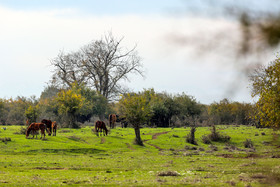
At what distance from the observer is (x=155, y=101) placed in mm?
85125

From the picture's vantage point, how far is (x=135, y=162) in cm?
2647

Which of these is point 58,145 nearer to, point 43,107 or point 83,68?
point 43,107

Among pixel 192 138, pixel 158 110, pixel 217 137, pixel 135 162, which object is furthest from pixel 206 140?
pixel 158 110

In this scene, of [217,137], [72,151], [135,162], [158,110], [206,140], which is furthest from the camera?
[158,110]

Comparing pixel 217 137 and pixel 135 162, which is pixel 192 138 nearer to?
pixel 217 137

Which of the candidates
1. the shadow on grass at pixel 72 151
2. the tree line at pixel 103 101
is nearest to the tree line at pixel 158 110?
the tree line at pixel 103 101

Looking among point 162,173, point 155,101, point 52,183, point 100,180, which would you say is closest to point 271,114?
point 162,173

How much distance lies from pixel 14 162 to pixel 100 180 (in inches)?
456

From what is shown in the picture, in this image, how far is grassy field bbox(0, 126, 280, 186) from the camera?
15.2 meters

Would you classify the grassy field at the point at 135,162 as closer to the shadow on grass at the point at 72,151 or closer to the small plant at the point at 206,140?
the shadow on grass at the point at 72,151

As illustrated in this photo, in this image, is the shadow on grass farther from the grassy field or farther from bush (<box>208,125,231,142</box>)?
bush (<box>208,125,231,142</box>)

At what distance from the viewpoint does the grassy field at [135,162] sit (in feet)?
49.7

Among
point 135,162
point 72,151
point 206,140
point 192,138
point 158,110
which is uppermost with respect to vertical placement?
point 158,110

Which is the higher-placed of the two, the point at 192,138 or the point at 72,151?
the point at 192,138
